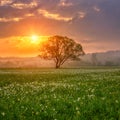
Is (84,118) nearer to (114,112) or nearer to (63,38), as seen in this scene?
(114,112)

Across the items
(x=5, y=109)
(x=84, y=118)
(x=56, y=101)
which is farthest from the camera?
(x=56, y=101)

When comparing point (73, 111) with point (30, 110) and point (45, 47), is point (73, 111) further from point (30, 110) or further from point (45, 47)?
point (45, 47)

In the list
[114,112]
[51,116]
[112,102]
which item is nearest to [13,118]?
[51,116]

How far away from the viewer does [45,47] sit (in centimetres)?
13288

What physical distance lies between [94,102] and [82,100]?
1.18 metres

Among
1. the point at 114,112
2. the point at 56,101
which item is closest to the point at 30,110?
the point at 56,101

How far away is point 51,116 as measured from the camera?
14398 mm

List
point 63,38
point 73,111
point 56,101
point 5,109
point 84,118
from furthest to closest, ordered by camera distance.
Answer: point 63,38
point 56,101
point 5,109
point 73,111
point 84,118

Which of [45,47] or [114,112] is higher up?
[45,47]

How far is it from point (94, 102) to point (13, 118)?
14.6 ft

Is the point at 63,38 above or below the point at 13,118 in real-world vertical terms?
above

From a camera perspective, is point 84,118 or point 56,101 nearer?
point 84,118

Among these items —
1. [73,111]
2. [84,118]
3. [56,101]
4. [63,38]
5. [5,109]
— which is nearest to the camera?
[84,118]

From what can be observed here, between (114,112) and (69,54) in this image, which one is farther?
(69,54)
